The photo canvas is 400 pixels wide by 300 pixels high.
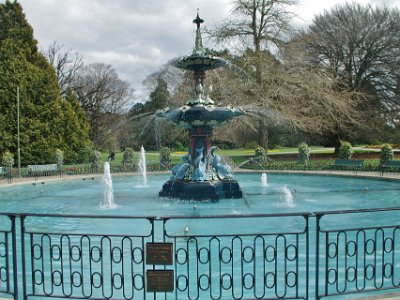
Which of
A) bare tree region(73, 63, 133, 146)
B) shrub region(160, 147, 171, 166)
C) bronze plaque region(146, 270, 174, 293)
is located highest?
bare tree region(73, 63, 133, 146)

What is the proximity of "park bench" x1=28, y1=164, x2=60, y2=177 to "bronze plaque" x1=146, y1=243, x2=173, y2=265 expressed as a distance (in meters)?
21.6

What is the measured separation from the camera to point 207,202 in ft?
48.5

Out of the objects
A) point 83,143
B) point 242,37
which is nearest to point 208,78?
point 242,37

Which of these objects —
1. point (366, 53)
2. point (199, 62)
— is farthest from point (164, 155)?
point (366, 53)

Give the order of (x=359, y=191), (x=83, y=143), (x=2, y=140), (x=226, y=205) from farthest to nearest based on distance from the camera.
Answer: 1. (x=83, y=143)
2. (x=2, y=140)
3. (x=359, y=191)
4. (x=226, y=205)

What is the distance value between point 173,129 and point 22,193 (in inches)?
901

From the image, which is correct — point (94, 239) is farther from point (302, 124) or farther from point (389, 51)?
point (389, 51)

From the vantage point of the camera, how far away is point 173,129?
40.9 m

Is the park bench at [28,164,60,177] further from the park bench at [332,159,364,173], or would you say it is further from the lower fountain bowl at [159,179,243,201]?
the park bench at [332,159,364,173]

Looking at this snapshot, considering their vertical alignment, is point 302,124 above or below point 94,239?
above

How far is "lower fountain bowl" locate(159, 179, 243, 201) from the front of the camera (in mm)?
14930

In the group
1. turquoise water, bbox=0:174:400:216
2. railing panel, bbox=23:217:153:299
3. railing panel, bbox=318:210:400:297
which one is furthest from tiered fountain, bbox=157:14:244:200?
railing panel, bbox=318:210:400:297

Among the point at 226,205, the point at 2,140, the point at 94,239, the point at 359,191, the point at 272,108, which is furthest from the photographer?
the point at 272,108

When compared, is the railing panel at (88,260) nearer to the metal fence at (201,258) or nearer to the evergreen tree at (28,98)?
the metal fence at (201,258)
